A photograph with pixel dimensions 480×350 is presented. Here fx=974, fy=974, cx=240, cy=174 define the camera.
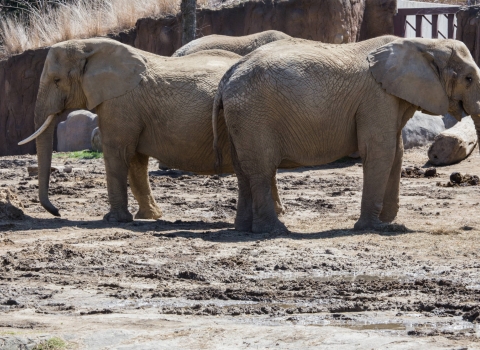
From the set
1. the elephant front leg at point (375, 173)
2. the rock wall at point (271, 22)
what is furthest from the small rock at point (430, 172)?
the rock wall at point (271, 22)

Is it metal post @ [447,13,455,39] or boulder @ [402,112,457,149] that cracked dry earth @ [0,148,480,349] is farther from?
metal post @ [447,13,455,39]

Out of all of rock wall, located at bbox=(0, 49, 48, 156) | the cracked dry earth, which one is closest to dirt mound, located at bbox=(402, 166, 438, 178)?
the cracked dry earth

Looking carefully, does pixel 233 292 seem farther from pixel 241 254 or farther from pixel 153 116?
pixel 153 116

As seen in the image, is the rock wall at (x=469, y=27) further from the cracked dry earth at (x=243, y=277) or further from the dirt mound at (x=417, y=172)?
the cracked dry earth at (x=243, y=277)

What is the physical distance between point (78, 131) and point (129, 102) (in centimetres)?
978

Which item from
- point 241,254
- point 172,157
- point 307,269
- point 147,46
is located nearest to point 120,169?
point 172,157

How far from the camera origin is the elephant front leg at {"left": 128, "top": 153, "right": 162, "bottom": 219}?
36.6 ft

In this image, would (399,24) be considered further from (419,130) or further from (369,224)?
(369,224)

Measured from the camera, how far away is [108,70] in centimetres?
1055

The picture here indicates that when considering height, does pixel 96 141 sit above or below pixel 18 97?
below

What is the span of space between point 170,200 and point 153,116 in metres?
2.23

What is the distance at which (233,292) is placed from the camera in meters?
7.04

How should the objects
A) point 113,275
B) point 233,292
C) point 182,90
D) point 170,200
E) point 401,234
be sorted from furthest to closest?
point 170,200
point 182,90
point 401,234
point 113,275
point 233,292

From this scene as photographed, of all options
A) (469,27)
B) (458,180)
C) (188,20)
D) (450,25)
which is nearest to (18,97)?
(188,20)
